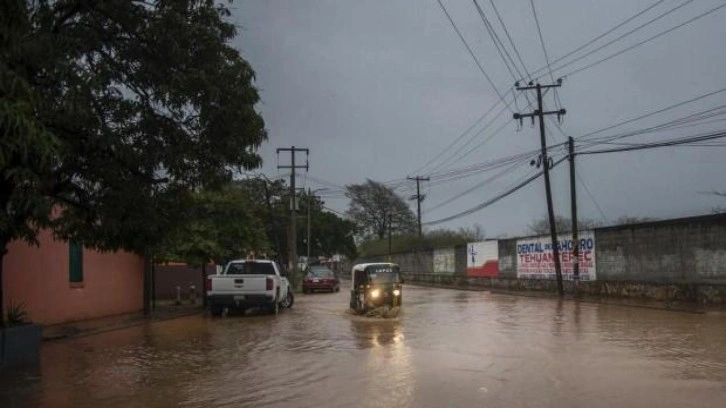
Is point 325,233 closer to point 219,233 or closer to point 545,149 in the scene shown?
point 545,149

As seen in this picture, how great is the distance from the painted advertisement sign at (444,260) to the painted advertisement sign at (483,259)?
12.9ft

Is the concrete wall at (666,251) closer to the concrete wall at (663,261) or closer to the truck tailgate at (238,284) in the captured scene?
the concrete wall at (663,261)

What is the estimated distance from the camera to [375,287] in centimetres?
2531

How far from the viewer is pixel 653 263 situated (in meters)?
32.6

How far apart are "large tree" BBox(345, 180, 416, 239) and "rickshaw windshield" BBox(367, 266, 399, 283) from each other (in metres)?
90.7

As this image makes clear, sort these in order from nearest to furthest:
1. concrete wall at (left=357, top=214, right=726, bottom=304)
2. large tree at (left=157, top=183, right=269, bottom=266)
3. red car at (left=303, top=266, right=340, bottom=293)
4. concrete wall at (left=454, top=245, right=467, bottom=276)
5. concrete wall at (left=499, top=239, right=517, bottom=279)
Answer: concrete wall at (left=357, top=214, right=726, bottom=304) → large tree at (left=157, top=183, right=269, bottom=266) → red car at (left=303, top=266, right=340, bottom=293) → concrete wall at (left=499, top=239, right=517, bottom=279) → concrete wall at (left=454, top=245, right=467, bottom=276)

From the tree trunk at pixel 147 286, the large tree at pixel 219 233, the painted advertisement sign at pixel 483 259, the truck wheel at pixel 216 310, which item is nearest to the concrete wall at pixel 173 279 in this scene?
the large tree at pixel 219 233

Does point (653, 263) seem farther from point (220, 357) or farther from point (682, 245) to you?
point (220, 357)

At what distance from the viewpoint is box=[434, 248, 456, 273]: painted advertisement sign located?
61.7 metres

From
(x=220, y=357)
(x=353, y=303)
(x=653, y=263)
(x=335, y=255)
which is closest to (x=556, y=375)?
(x=220, y=357)

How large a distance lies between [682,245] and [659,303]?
2.55 m

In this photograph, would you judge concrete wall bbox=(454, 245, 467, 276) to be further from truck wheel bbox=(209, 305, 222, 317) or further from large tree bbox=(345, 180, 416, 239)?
large tree bbox=(345, 180, 416, 239)

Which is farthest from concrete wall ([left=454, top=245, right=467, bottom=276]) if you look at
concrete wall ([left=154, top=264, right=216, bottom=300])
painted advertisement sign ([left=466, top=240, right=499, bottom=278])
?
concrete wall ([left=154, top=264, right=216, bottom=300])

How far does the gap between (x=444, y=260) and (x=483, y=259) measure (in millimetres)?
10406
